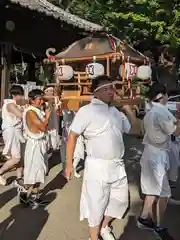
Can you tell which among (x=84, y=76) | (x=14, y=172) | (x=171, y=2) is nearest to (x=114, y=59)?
(x=84, y=76)

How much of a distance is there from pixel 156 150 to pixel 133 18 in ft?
52.4

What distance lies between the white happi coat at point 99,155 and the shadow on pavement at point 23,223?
37.2 inches

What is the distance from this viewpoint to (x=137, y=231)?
4.87 meters

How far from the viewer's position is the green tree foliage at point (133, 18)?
1875cm

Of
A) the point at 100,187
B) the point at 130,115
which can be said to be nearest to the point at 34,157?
the point at 130,115

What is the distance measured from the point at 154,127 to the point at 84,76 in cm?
Answer: 183

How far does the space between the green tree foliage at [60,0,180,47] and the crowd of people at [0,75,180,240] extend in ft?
43.4

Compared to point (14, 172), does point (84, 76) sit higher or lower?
higher

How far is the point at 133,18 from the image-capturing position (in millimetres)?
19828

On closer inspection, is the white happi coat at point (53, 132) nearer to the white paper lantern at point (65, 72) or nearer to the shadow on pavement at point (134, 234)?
the white paper lantern at point (65, 72)

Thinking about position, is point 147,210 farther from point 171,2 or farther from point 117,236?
point 171,2

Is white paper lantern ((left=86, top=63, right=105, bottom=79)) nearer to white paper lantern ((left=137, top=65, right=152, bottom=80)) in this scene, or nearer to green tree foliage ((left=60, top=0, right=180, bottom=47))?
white paper lantern ((left=137, top=65, right=152, bottom=80))

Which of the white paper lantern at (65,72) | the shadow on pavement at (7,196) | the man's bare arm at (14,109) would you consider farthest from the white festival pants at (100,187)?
the man's bare arm at (14,109)

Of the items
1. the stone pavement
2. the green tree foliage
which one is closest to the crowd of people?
the stone pavement
